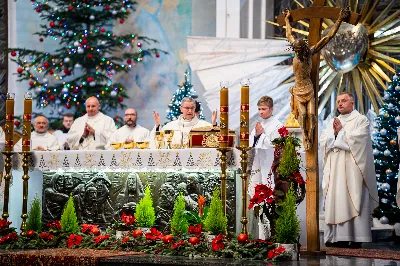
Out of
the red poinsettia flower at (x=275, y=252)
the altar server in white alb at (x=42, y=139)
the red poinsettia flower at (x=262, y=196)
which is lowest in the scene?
the red poinsettia flower at (x=275, y=252)

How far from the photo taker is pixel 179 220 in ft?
28.0

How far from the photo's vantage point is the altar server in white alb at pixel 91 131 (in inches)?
432

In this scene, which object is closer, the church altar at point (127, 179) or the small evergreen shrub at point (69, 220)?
the small evergreen shrub at point (69, 220)

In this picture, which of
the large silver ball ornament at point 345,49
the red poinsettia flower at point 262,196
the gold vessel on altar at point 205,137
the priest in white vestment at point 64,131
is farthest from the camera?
the large silver ball ornament at point 345,49

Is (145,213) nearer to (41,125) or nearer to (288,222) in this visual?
(288,222)

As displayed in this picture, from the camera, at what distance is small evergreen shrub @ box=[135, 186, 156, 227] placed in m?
8.68

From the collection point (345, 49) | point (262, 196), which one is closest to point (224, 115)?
point (262, 196)

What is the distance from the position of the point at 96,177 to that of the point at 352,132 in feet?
10.1

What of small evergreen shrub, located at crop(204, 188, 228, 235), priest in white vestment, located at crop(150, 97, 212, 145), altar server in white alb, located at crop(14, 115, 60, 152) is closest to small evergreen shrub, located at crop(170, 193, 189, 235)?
small evergreen shrub, located at crop(204, 188, 228, 235)

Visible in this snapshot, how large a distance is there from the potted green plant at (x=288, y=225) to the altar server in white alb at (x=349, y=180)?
2.87 meters

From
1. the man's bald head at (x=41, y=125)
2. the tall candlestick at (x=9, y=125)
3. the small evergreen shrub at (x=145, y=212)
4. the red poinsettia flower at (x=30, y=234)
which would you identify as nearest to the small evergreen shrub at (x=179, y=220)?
the small evergreen shrub at (x=145, y=212)

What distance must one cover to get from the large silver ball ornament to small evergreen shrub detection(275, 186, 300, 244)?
17.2ft

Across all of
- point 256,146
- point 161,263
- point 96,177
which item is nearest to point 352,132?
point 256,146

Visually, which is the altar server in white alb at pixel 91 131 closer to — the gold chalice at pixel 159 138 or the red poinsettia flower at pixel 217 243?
the gold chalice at pixel 159 138
